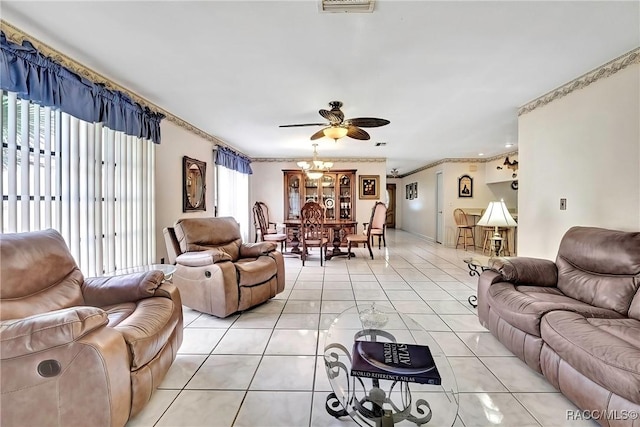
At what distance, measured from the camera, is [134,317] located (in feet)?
5.16

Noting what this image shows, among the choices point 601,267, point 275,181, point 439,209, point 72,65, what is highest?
point 72,65

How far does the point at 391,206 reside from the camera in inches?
466

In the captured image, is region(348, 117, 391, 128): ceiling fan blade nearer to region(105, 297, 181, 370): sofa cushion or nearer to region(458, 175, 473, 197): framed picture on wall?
region(105, 297, 181, 370): sofa cushion

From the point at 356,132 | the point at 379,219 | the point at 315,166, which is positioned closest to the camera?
the point at 356,132

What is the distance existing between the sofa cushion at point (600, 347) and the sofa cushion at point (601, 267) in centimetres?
23

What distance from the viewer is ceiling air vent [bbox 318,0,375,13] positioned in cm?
169

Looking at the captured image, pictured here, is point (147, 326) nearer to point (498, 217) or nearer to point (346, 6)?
point (346, 6)

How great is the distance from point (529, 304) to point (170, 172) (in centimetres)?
428

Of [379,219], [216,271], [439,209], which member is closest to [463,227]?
[439,209]

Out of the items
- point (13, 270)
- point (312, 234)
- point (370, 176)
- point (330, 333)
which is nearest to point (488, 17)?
point (330, 333)

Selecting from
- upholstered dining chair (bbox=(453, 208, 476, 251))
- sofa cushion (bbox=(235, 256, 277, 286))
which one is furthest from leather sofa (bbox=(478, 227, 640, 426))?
upholstered dining chair (bbox=(453, 208, 476, 251))

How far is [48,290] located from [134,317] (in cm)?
57

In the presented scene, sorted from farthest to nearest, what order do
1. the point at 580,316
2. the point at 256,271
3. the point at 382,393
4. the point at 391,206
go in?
1. the point at 391,206
2. the point at 256,271
3. the point at 580,316
4. the point at 382,393

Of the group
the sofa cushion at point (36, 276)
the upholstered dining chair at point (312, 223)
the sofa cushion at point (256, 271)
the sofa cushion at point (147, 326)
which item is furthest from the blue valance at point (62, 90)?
the upholstered dining chair at point (312, 223)
